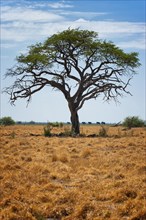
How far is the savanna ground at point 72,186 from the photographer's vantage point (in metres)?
8.74

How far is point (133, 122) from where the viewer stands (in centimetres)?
5016

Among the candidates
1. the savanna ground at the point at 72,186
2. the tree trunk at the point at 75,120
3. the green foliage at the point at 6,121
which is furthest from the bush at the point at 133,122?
the savanna ground at the point at 72,186

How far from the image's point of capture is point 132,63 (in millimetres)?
35656

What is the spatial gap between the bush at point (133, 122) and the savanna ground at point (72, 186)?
3172 cm

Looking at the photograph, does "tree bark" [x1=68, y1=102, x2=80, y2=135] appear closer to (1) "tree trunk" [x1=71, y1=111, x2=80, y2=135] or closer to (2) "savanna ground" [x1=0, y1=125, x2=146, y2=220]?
(1) "tree trunk" [x1=71, y1=111, x2=80, y2=135]

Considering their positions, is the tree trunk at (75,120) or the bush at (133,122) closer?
the tree trunk at (75,120)

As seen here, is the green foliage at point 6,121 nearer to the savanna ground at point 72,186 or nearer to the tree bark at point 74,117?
the tree bark at point 74,117

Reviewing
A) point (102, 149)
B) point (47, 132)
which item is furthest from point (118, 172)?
point (47, 132)

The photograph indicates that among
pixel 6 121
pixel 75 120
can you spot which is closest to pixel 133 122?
pixel 75 120

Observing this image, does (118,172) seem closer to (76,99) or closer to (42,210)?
(42,210)

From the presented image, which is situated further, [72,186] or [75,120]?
[75,120]

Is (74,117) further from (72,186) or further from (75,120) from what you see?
(72,186)

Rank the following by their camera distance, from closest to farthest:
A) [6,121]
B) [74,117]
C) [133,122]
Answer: [74,117], [133,122], [6,121]

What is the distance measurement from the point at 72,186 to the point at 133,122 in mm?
39257
